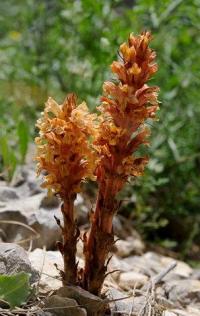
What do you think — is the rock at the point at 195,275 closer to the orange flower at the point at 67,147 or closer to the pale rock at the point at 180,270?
the pale rock at the point at 180,270

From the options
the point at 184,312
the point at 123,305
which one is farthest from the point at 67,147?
the point at 184,312

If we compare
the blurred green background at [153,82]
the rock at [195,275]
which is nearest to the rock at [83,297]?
the rock at [195,275]

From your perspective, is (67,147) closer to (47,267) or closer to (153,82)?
(47,267)

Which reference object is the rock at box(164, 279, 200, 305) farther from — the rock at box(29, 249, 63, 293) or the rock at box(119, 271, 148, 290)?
the rock at box(29, 249, 63, 293)

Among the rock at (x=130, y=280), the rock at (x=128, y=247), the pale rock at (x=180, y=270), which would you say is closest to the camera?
the rock at (x=130, y=280)

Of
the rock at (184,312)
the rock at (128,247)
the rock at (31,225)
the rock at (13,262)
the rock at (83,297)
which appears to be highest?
the rock at (31,225)

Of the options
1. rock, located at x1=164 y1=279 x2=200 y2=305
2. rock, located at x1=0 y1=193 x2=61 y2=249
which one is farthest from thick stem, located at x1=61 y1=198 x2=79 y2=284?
rock, located at x1=164 y1=279 x2=200 y2=305
